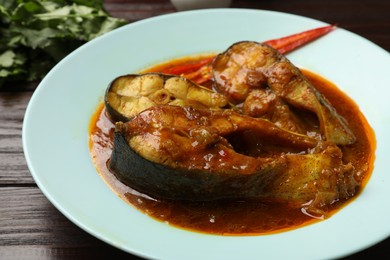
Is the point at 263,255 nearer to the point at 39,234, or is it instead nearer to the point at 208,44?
the point at 39,234

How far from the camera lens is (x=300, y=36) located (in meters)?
4.06

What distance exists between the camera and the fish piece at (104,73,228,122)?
10.8ft

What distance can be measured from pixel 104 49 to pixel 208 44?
26.6 inches

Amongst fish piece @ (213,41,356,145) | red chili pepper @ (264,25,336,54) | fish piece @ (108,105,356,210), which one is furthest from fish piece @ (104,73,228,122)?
red chili pepper @ (264,25,336,54)

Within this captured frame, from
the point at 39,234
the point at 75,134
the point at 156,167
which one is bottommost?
the point at 39,234

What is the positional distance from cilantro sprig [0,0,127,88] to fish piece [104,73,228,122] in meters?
0.93

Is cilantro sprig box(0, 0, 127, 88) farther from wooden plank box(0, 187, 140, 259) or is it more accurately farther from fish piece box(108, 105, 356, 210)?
fish piece box(108, 105, 356, 210)

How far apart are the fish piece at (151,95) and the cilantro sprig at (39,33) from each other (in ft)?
3.05

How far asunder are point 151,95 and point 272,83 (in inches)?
25.7

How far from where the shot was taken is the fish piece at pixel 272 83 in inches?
129

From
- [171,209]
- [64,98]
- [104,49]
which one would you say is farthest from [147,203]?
[104,49]

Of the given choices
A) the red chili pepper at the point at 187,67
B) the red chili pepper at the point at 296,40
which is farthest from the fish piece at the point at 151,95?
the red chili pepper at the point at 296,40

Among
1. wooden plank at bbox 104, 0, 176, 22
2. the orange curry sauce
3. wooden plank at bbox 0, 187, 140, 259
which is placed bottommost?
wooden plank at bbox 0, 187, 140, 259

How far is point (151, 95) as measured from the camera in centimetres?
333
